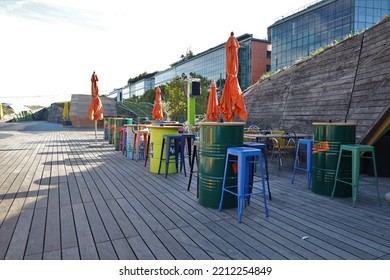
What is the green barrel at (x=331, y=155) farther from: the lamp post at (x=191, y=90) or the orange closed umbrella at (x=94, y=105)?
the orange closed umbrella at (x=94, y=105)

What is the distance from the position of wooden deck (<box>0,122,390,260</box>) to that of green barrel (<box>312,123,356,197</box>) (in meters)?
0.19

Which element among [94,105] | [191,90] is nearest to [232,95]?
[191,90]

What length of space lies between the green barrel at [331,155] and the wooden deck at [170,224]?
0.64 ft

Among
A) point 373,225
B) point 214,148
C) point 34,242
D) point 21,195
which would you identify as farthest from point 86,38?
point 373,225

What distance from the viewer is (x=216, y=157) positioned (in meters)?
4.00

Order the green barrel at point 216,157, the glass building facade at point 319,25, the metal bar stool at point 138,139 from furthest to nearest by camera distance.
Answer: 1. the glass building facade at point 319,25
2. the metal bar stool at point 138,139
3. the green barrel at point 216,157

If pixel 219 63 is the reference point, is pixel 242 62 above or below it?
below

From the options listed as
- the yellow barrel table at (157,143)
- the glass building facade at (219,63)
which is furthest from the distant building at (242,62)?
the yellow barrel table at (157,143)

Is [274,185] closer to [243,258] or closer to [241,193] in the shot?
[241,193]

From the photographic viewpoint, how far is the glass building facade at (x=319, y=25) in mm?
35906

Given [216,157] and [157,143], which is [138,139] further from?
[216,157]

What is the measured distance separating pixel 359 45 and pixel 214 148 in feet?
20.5

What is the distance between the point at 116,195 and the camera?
4.68 m

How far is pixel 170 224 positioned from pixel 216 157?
115 centimetres
